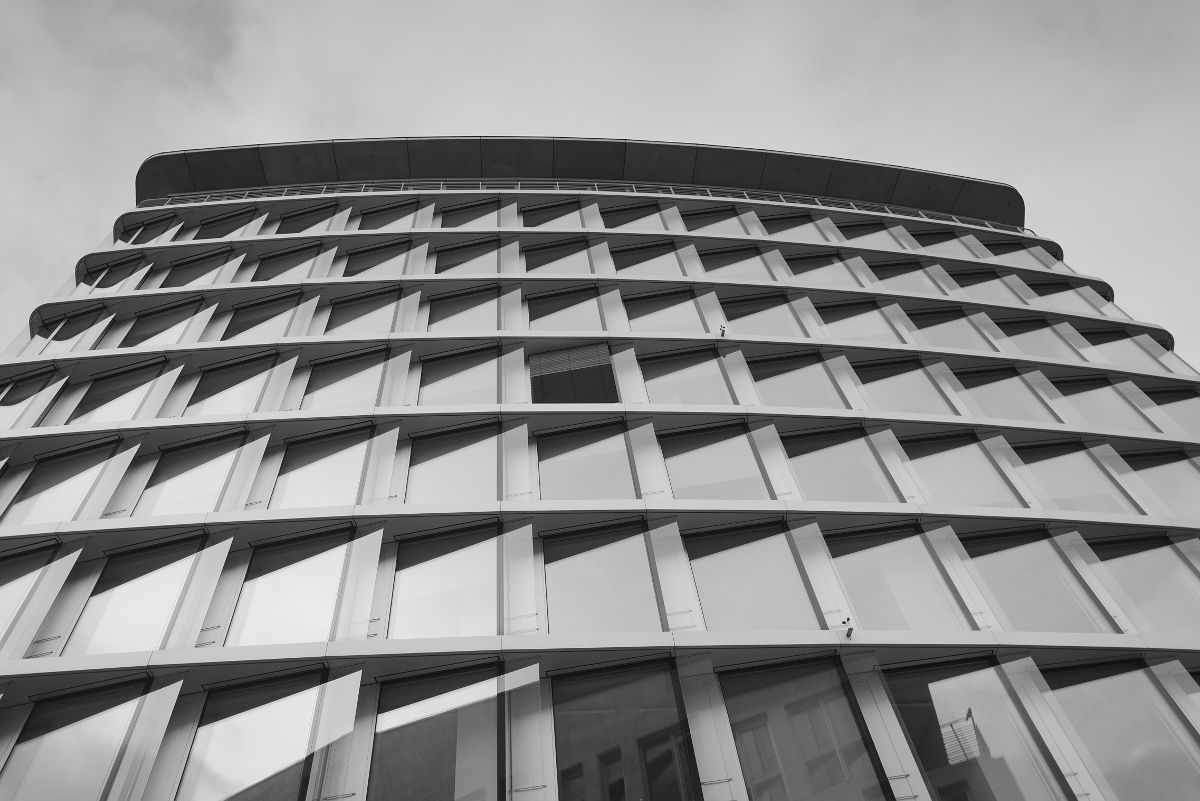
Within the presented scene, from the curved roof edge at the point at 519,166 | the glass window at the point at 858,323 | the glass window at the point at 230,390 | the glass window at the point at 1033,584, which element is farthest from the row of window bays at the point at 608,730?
the curved roof edge at the point at 519,166

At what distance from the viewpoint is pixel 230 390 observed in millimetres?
A: 18891

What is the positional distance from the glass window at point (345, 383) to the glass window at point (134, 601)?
500 cm

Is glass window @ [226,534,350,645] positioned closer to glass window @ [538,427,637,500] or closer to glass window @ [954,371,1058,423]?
glass window @ [538,427,637,500]

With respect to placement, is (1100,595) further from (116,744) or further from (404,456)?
(116,744)

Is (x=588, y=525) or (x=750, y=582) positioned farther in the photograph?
(x=588, y=525)

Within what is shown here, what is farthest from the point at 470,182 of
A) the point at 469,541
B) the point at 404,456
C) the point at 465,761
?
the point at 465,761

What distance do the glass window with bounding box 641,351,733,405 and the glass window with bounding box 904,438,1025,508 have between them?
457 centimetres

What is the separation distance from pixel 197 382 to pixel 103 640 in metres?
7.96

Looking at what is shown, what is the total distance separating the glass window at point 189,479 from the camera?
1558cm

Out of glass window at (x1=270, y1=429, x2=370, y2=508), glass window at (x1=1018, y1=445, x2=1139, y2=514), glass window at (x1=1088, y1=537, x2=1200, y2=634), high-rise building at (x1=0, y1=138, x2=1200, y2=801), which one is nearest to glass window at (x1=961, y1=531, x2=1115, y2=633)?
high-rise building at (x1=0, y1=138, x2=1200, y2=801)

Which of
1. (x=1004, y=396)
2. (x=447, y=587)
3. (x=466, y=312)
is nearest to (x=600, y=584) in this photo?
(x=447, y=587)

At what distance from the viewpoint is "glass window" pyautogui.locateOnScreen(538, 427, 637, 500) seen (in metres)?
15.5

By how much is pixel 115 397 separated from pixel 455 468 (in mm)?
9746

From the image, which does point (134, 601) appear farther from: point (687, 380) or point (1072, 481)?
point (1072, 481)
